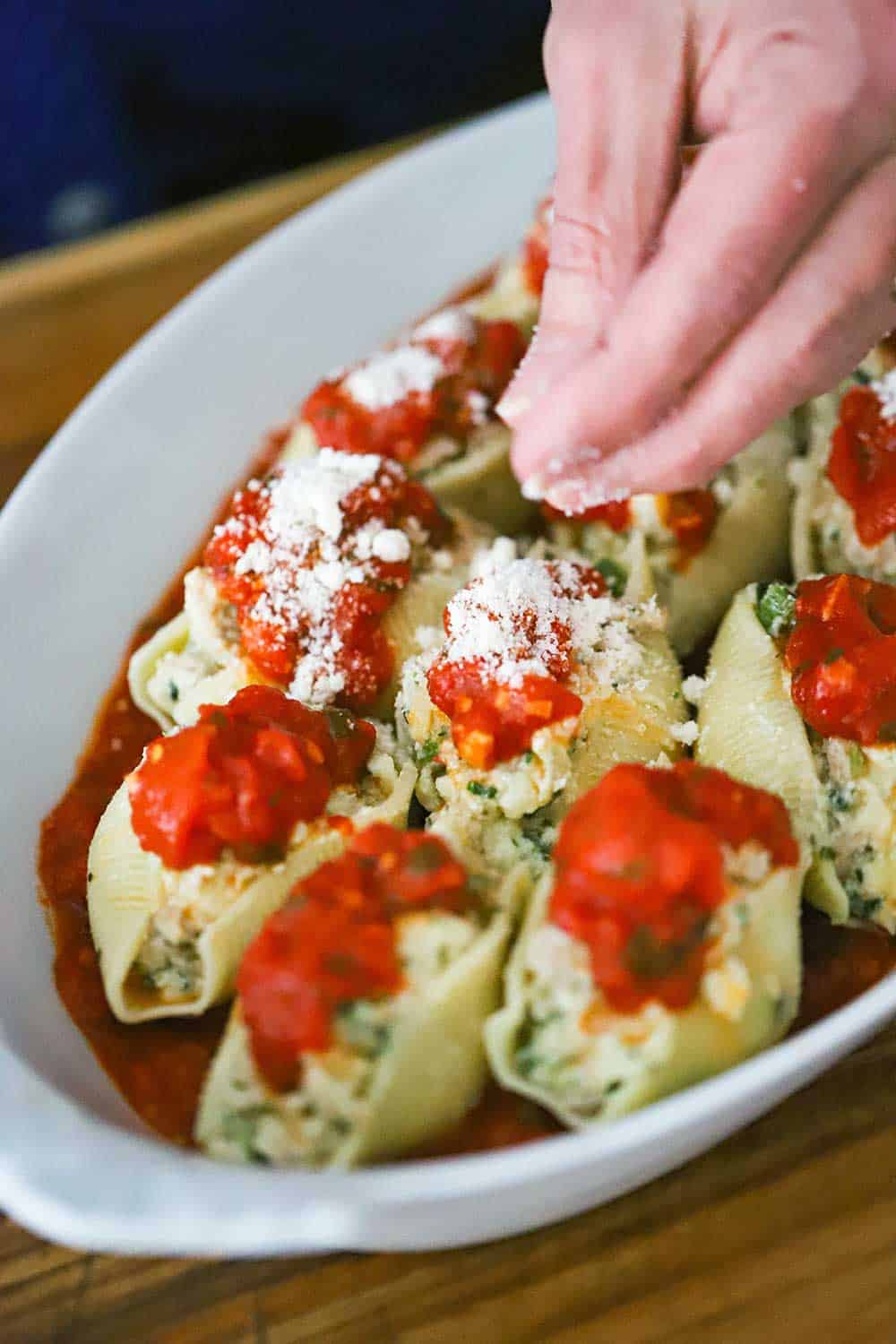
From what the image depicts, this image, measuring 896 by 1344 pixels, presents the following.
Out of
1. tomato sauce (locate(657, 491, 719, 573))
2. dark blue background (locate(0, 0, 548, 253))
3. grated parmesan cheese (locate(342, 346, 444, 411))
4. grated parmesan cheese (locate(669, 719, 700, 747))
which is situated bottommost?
grated parmesan cheese (locate(669, 719, 700, 747))

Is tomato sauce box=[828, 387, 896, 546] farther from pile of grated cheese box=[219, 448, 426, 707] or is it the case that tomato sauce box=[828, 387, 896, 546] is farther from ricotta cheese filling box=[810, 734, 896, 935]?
pile of grated cheese box=[219, 448, 426, 707]

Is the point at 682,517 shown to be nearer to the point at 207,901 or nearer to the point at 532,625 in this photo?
the point at 532,625

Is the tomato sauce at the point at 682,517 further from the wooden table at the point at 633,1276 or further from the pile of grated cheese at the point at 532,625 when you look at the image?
the wooden table at the point at 633,1276

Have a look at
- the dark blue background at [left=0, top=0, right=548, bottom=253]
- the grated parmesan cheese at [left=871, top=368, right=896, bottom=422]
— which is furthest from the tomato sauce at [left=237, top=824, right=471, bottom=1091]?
the dark blue background at [left=0, top=0, right=548, bottom=253]

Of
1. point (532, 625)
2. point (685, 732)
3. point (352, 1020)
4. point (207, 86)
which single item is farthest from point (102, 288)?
point (352, 1020)

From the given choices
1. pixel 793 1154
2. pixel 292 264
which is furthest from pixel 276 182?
pixel 793 1154

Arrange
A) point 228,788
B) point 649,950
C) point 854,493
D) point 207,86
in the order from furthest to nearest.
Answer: point 207,86, point 854,493, point 228,788, point 649,950

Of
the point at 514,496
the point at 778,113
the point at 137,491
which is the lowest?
the point at 514,496

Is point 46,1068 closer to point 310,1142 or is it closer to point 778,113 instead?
point 310,1142
